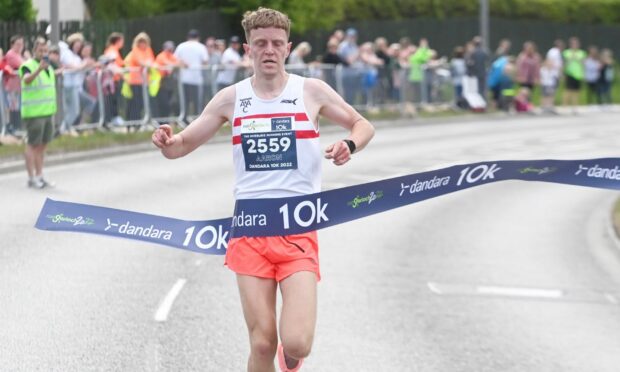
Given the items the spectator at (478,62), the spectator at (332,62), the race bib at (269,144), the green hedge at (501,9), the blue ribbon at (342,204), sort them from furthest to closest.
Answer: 1. the green hedge at (501,9)
2. the spectator at (478,62)
3. the spectator at (332,62)
4. the blue ribbon at (342,204)
5. the race bib at (269,144)

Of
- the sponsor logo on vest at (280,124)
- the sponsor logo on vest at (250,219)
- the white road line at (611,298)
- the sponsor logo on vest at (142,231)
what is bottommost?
the white road line at (611,298)

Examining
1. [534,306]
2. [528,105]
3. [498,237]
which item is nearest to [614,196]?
[498,237]

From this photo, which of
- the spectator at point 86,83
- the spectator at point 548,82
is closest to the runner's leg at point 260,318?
the spectator at point 86,83

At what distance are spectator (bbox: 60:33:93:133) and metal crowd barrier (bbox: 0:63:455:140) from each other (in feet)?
0.11

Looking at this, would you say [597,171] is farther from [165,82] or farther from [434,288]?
[165,82]

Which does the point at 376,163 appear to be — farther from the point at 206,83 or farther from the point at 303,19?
the point at 303,19

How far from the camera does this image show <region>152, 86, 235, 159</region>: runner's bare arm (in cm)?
794

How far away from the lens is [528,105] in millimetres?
45750

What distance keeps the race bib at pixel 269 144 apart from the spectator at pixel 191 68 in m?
23.1

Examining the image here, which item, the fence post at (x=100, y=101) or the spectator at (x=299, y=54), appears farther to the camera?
the spectator at (x=299, y=54)

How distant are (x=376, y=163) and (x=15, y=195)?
8.83 meters

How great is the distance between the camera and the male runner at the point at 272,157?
7.69m

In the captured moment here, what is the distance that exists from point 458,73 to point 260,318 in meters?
34.7

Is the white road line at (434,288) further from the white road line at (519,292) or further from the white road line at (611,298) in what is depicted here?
the white road line at (611,298)
